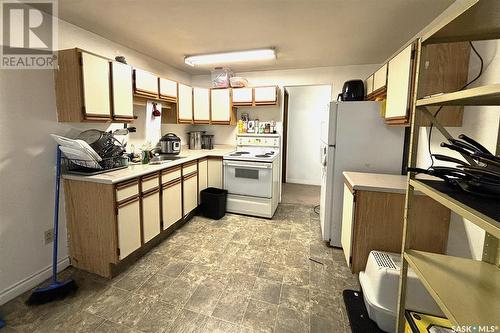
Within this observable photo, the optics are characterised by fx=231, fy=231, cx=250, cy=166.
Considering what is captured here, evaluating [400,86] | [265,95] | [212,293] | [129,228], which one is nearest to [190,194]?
[129,228]

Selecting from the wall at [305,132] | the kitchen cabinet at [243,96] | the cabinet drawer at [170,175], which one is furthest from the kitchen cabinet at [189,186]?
the wall at [305,132]

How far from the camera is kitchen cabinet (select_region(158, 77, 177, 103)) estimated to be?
3143 mm

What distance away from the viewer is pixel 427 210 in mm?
1794

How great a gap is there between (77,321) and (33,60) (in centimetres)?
211

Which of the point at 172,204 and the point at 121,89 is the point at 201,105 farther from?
the point at 172,204

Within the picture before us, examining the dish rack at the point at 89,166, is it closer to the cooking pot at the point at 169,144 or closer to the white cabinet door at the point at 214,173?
the cooking pot at the point at 169,144

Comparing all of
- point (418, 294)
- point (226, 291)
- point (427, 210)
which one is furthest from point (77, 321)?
point (427, 210)

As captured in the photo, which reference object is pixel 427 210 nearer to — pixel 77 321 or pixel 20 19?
pixel 77 321

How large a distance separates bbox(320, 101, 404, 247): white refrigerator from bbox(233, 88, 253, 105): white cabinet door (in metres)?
1.58

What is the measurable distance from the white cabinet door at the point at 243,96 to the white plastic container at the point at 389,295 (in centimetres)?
292

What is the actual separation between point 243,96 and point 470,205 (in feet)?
11.2

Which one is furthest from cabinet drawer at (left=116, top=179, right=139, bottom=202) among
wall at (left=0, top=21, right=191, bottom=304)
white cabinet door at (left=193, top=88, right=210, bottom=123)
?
white cabinet door at (left=193, top=88, right=210, bottom=123)

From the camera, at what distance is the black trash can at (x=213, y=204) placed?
341cm

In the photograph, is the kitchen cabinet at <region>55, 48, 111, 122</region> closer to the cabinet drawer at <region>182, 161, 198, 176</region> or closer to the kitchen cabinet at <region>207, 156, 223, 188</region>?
the cabinet drawer at <region>182, 161, 198, 176</region>
